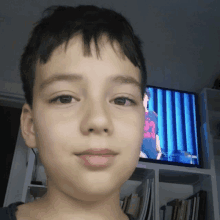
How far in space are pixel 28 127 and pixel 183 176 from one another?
173 cm

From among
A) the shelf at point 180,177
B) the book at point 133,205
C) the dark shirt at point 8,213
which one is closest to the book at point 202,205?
the shelf at point 180,177

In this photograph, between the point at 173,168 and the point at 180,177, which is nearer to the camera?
the point at 173,168

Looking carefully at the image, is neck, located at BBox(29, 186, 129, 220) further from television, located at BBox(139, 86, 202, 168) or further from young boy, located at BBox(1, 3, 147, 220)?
television, located at BBox(139, 86, 202, 168)

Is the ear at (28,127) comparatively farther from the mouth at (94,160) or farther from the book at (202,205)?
the book at (202,205)

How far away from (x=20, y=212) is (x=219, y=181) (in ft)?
7.06

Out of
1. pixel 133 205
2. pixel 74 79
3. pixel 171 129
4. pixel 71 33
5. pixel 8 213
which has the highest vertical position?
pixel 171 129

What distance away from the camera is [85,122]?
0.38 m

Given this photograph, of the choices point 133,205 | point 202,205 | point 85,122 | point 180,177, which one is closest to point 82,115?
point 85,122

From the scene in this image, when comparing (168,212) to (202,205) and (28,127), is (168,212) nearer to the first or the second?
(202,205)

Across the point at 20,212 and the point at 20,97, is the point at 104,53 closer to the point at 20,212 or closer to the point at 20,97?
the point at 20,212

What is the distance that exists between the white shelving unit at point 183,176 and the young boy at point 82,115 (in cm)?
119

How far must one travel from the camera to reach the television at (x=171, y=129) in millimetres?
1834

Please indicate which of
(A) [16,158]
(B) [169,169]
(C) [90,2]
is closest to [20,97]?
(A) [16,158]

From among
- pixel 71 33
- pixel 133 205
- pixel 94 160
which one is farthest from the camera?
pixel 133 205
